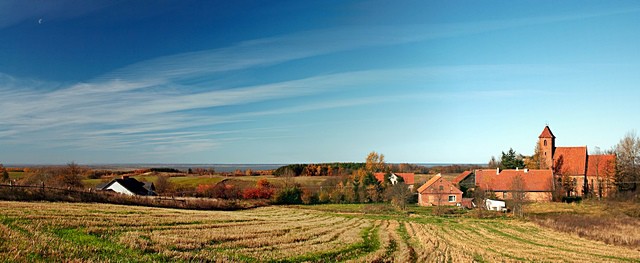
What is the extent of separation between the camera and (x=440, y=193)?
7288 centimetres

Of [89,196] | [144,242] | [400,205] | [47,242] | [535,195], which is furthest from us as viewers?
[535,195]

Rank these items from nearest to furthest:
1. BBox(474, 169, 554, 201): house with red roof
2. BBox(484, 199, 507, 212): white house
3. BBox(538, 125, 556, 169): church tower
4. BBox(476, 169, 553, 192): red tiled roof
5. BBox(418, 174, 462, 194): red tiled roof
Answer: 1. BBox(484, 199, 507, 212): white house
2. BBox(474, 169, 554, 201): house with red roof
3. BBox(418, 174, 462, 194): red tiled roof
4. BBox(476, 169, 553, 192): red tiled roof
5. BBox(538, 125, 556, 169): church tower

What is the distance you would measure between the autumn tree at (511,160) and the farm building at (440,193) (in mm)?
32825

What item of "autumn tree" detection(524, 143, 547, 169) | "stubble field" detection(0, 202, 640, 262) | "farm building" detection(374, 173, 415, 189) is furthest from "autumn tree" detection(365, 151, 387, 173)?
"stubble field" detection(0, 202, 640, 262)

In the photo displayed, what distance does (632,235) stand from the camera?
33688 mm

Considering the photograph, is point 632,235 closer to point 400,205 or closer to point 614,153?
point 400,205

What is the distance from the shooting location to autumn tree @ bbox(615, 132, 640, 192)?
73938 mm

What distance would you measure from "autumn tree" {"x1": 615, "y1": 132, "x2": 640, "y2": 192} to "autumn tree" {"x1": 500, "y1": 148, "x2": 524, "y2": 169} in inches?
769

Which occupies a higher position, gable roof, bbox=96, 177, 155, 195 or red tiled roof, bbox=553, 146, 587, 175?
red tiled roof, bbox=553, 146, 587, 175

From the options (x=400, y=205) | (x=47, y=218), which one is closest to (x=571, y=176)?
(x=400, y=205)

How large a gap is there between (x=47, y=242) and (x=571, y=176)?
296 feet

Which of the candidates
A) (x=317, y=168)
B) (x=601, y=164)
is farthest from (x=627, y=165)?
(x=317, y=168)

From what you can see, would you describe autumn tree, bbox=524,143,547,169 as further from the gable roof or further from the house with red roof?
the gable roof

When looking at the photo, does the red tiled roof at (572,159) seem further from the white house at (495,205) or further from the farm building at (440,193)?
the white house at (495,205)
